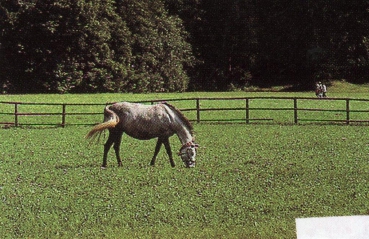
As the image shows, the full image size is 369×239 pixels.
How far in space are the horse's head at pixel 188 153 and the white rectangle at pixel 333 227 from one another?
164cm

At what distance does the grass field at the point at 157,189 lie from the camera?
9285 millimetres

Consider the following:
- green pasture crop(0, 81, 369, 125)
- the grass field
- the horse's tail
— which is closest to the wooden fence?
green pasture crop(0, 81, 369, 125)

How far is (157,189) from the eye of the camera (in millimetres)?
9539

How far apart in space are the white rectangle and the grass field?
4.5 inches

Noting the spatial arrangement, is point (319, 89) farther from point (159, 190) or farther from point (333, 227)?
point (159, 190)

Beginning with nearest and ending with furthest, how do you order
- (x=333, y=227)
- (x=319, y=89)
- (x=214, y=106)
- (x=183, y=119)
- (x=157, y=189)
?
(x=183, y=119), (x=157, y=189), (x=333, y=227), (x=214, y=106), (x=319, y=89)

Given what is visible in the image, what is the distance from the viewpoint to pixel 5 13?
32.2ft

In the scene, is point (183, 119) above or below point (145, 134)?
above

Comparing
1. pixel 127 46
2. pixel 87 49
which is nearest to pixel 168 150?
pixel 127 46

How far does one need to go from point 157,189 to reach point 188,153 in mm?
722

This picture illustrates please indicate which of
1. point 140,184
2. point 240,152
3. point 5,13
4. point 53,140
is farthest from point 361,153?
point 5,13

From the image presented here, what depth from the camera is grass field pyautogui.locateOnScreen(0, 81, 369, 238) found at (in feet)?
30.5

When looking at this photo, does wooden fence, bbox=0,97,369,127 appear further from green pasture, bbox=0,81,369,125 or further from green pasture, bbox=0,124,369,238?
green pasture, bbox=0,124,369,238

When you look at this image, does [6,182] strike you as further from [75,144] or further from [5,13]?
[5,13]
